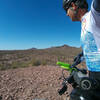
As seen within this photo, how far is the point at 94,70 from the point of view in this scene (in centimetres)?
89

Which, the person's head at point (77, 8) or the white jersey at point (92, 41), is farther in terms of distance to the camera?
the person's head at point (77, 8)

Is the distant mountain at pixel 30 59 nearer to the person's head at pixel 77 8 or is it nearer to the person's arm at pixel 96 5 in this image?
the person's head at pixel 77 8

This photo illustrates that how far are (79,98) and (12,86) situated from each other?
317 centimetres

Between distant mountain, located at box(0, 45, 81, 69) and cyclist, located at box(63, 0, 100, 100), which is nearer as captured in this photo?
cyclist, located at box(63, 0, 100, 100)

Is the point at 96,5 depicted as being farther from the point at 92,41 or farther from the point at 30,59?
the point at 30,59

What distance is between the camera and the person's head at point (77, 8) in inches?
41.7

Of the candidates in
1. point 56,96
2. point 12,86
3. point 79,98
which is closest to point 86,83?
point 79,98

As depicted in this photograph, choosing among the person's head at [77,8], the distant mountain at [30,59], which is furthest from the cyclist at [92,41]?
the distant mountain at [30,59]

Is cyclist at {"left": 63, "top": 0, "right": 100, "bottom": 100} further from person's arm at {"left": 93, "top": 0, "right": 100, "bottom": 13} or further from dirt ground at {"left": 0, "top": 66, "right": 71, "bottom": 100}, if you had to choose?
dirt ground at {"left": 0, "top": 66, "right": 71, "bottom": 100}

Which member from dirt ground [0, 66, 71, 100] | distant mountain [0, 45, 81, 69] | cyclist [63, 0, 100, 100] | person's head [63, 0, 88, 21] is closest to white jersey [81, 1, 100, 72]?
cyclist [63, 0, 100, 100]

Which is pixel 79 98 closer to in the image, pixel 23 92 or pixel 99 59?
pixel 99 59

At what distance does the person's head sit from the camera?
1060mm

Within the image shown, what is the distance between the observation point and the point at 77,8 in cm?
107

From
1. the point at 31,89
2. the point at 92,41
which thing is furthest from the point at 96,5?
the point at 31,89
